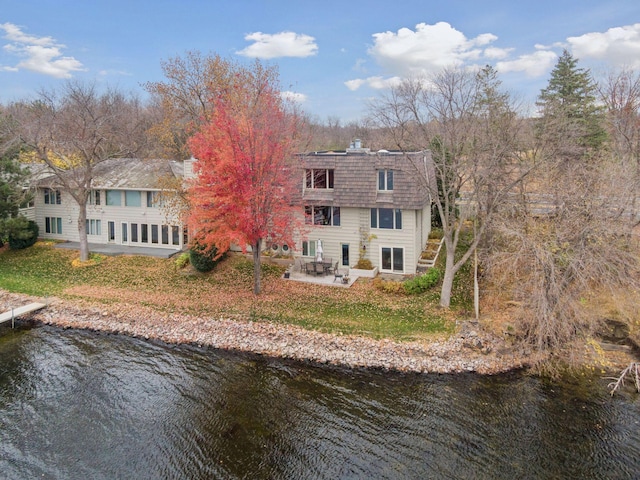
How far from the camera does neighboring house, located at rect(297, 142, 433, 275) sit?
938 inches

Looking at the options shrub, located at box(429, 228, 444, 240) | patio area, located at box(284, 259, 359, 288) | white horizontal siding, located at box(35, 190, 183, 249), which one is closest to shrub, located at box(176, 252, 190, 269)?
white horizontal siding, located at box(35, 190, 183, 249)

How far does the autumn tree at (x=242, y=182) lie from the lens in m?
19.7

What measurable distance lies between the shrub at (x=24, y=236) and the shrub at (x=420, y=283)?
26539 millimetres

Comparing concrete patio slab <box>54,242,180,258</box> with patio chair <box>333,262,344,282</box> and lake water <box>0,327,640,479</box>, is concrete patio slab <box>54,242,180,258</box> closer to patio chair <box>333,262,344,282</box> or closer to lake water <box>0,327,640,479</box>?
patio chair <box>333,262,344,282</box>

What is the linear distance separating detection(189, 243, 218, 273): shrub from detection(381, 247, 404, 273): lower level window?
33.8 ft

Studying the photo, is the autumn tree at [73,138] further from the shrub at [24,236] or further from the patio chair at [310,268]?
the patio chair at [310,268]

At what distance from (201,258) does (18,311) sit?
9.32 meters

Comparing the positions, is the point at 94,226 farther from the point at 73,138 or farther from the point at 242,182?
the point at 242,182

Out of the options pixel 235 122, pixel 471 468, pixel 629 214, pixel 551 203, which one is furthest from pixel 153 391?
pixel 629 214

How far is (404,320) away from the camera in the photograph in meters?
19.0

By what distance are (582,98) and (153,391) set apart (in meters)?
40.7

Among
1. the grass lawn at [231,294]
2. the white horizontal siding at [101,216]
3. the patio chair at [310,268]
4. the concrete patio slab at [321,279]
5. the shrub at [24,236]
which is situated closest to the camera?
the grass lawn at [231,294]

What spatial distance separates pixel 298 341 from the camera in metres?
17.9

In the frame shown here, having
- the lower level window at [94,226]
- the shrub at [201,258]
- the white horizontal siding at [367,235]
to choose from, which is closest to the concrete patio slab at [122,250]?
the lower level window at [94,226]
